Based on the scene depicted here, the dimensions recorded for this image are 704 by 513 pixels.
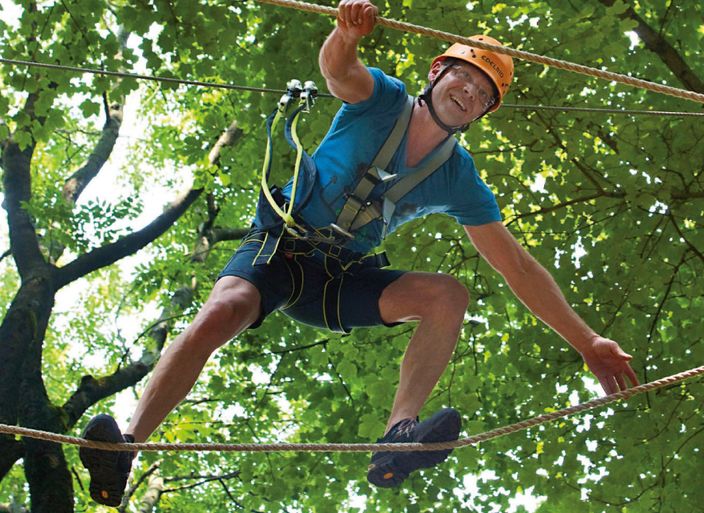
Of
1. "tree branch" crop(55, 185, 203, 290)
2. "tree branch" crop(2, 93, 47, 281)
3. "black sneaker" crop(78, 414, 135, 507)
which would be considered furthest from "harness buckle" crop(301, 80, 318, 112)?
"tree branch" crop(55, 185, 203, 290)

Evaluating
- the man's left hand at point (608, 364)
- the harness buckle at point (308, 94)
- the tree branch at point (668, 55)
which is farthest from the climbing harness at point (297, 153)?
the tree branch at point (668, 55)

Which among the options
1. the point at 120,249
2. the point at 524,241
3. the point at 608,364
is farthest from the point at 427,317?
the point at 120,249

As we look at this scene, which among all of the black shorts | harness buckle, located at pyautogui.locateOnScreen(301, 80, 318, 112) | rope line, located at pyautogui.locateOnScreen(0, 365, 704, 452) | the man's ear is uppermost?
the man's ear

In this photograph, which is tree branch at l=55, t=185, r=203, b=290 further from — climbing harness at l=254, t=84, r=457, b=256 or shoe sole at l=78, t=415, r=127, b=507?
shoe sole at l=78, t=415, r=127, b=507

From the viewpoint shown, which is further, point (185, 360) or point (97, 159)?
point (97, 159)

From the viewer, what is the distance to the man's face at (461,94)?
3457 millimetres

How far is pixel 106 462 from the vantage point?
2920 mm

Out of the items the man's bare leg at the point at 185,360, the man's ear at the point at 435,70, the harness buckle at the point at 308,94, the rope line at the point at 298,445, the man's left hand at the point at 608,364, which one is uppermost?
the man's ear at the point at 435,70

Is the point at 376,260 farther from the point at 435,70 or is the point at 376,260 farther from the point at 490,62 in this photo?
the point at 490,62

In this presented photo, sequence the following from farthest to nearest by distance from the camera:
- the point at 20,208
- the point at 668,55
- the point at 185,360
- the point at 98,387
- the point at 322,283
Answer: the point at 20,208 < the point at 98,387 < the point at 668,55 < the point at 322,283 < the point at 185,360

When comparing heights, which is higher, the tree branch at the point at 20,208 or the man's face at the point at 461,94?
the tree branch at the point at 20,208

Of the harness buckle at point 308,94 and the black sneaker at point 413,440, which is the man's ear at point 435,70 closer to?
the harness buckle at point 308,94

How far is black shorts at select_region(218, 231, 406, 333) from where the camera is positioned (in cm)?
352

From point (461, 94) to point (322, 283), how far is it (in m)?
0.88
